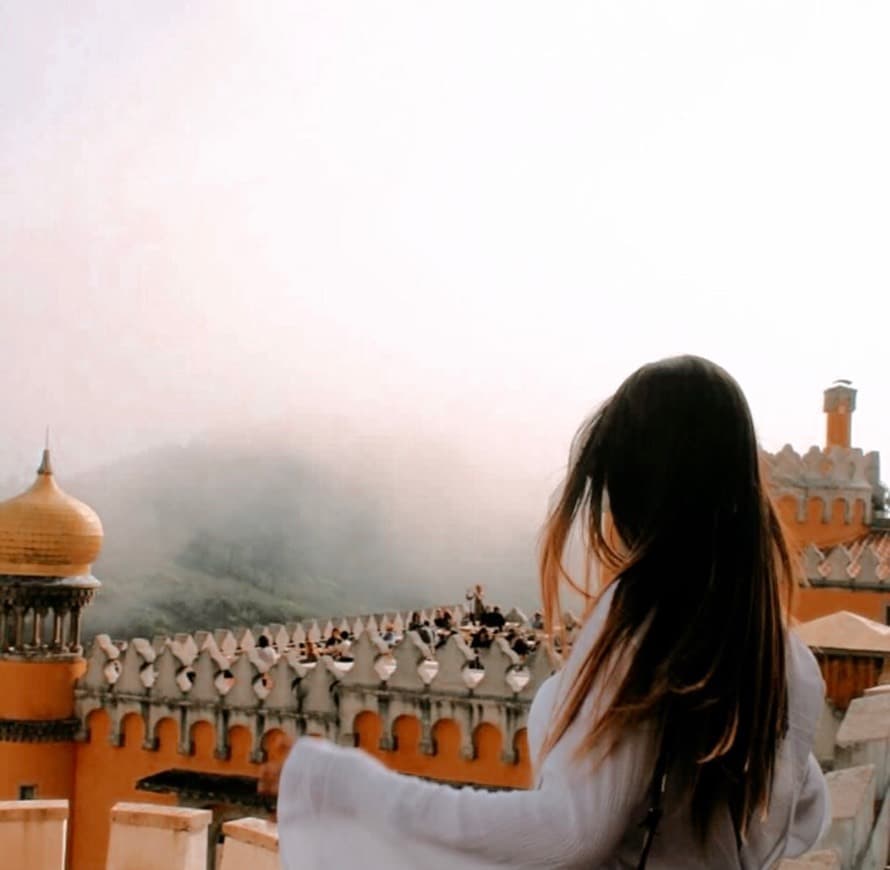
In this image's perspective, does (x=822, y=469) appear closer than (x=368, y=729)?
No

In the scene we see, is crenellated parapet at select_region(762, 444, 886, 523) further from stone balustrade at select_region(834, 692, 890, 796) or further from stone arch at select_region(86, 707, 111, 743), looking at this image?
stone balustrade at select_region(834, 692, 890, 796)

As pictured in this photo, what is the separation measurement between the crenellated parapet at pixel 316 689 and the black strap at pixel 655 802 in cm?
1040

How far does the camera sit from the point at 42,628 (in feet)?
46.6

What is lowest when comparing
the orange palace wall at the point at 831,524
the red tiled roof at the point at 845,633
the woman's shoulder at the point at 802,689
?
the red tiled roof at the point at 845,633

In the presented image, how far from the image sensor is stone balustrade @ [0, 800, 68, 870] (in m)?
4.78

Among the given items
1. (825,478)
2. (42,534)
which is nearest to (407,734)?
(42,534)

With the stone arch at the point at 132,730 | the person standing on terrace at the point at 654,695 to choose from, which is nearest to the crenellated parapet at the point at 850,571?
the stone arch at the point at 132,730

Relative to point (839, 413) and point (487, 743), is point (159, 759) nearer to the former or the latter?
point (487, 743)

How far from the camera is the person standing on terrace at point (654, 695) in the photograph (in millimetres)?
2137

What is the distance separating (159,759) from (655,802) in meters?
13.2

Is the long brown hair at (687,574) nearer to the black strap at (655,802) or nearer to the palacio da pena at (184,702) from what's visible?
the black strap at (655,802)

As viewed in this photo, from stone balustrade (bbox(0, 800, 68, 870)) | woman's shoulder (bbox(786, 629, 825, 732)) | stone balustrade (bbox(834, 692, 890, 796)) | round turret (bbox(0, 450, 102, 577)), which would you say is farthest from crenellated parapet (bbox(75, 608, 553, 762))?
woman's shoulder (bbox(786, 629, 825, 732))

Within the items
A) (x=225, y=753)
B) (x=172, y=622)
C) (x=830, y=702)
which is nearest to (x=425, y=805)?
(x=830, y=702)

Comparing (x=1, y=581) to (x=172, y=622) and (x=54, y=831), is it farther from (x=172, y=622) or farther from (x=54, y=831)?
(x=172, y=622)
